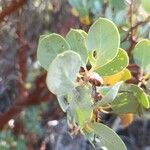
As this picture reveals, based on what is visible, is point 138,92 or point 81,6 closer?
point 138,92

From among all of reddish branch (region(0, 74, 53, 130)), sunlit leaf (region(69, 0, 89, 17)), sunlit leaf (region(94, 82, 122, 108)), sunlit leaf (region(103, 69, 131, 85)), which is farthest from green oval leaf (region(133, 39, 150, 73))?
reddish branch (region(0, 74, 53, 130))

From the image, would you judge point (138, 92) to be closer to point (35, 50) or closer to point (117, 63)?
point (117, 63)

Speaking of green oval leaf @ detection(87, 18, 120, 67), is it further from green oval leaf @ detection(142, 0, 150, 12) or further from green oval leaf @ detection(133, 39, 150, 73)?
green oval leaf @ detection(142, 0, 150, 12)

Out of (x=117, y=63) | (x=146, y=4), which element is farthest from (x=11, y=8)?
(x=117, y=63)

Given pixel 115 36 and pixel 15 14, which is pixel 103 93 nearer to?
pixel 115 36

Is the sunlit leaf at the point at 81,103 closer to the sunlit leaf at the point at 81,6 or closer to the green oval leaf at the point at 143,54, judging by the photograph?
the green oval leaf at the point at 143,54

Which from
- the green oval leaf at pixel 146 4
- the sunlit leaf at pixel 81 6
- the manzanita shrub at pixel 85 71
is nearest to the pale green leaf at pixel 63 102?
the manzanita shrub at pixel 85 71
